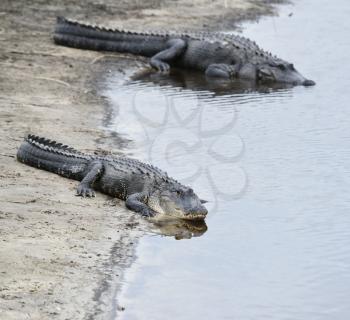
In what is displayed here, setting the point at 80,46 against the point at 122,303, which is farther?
the point at 80,46

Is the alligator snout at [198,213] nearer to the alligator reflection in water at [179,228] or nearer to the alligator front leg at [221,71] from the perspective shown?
the alligator reflection in water at [179,228]

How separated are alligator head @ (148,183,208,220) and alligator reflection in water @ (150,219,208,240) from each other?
5cm

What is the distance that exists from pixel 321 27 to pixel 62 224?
10161 millimetres

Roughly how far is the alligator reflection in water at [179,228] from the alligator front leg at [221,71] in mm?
5720

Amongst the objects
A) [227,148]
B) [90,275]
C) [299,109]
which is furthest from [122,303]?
[299,109]

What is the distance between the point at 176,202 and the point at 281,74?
5.55m

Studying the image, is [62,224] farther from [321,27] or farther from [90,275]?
[321,27]

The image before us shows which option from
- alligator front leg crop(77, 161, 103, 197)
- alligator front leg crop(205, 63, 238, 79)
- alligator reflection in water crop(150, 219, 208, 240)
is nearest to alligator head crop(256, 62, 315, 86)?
alligator front leg crop(205, 63, 238, 79)

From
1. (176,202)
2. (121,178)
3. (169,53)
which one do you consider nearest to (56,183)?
(121,178)

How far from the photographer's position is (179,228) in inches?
314

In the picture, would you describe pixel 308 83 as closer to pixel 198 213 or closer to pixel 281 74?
pixel 281 74

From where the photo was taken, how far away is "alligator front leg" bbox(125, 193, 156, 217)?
8055 millimetres

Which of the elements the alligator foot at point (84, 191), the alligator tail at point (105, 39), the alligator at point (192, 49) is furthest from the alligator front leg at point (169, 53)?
the alligator foot at point (84, 191)

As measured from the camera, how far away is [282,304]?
6.29 metres
